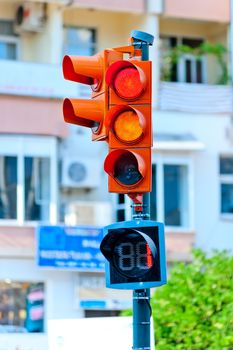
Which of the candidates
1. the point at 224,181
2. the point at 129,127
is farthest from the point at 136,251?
the point at 224,181

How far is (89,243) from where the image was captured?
87.6 ft

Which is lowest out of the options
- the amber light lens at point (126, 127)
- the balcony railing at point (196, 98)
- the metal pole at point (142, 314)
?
the metal pole at point (142, 314)

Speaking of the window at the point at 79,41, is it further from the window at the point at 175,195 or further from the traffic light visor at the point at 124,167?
the traffic light visor at the point at 124,167

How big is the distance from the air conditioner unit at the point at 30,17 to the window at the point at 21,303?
5.33m

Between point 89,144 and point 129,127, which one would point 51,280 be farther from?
point 129,127

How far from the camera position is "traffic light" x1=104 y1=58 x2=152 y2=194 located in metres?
9.96

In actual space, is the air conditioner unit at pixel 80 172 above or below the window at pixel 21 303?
above

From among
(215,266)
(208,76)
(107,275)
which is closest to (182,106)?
(208,76)

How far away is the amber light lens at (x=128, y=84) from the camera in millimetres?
10039

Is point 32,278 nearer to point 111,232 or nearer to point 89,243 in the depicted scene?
point 89,243

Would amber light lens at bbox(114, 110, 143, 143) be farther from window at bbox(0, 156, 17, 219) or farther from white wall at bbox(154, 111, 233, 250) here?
white wall at bbox(154, 111, 233, 250)

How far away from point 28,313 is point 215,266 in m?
8.82

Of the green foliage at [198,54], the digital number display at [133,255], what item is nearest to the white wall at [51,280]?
the green foliage at [198,54]

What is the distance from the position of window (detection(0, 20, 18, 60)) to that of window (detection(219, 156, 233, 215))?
5.10m
